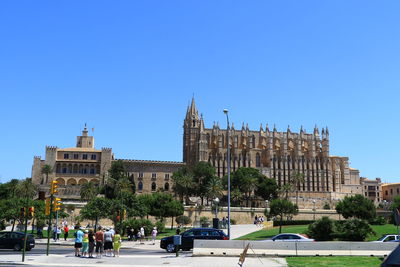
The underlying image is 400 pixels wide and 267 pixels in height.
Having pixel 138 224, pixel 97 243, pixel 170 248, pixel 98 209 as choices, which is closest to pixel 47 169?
pixel 98 209

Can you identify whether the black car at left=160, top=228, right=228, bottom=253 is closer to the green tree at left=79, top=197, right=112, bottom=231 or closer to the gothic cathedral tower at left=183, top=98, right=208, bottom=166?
the green tree at left=79, top=197, right=112, bottom=231

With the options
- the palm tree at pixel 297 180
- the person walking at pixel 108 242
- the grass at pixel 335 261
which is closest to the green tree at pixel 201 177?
the palm tree at pixel 297 180

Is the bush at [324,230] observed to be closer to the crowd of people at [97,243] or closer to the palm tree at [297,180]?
the crowd of people at [97,243]

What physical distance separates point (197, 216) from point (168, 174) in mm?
37261

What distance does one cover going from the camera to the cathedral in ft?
391

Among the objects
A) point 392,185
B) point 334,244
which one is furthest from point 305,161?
point 334,244

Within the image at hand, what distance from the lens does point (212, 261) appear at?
1900cm

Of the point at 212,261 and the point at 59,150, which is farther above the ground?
the point at 59,150

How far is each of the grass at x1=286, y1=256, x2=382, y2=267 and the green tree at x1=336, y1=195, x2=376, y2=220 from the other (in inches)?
1296

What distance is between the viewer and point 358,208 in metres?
50.9

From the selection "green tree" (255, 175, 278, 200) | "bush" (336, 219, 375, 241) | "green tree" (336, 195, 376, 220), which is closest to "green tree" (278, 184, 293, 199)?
"green tree" (255, 175, 278, 200)

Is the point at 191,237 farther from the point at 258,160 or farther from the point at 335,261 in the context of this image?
the point at 258,160

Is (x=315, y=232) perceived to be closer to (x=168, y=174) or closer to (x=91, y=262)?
(x=91, y=262)

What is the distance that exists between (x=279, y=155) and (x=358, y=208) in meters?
74.0
